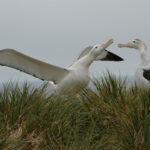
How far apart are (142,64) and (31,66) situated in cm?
195

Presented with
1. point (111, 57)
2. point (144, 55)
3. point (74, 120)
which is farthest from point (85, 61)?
point (74, 120)

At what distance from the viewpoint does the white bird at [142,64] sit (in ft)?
31.6

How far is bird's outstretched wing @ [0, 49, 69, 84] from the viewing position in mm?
9522

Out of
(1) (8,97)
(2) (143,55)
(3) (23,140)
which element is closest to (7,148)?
(3) (23,140)

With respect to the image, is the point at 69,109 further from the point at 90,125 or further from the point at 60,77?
the point at 60,77

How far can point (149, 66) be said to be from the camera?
9945mm

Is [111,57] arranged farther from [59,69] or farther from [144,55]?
[59,69]

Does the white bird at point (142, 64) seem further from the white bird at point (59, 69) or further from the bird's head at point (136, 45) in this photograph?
the white bird at point (59, 69)

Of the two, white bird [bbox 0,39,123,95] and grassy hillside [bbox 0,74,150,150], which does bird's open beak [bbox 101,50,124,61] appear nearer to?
white bird [bbox 0,39,123,95]

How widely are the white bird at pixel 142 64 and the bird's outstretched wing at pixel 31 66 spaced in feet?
4.06

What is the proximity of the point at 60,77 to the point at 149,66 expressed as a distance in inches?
61.0

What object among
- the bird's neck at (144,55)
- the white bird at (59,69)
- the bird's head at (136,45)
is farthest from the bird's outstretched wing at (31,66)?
the bird's head at (136,45)

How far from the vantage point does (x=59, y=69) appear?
32.2ft

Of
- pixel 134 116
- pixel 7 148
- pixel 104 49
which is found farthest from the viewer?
pixel 104 49
